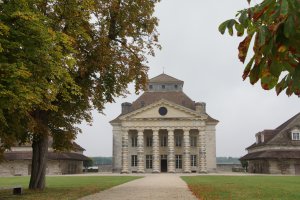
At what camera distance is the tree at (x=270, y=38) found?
2693mm

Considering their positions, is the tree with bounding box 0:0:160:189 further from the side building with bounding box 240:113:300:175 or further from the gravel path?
the side building with bounding box 240:113:300:175

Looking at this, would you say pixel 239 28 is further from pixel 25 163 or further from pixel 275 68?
pixel 25 163

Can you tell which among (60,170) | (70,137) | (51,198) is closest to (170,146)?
(60,170)

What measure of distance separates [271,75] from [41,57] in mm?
13253

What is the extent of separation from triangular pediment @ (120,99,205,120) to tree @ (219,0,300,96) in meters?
70.6

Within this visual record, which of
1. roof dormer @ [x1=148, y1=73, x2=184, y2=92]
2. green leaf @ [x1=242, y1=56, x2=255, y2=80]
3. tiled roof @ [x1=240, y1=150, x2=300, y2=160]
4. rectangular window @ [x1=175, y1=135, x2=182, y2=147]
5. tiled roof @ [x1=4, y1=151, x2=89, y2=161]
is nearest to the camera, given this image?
green leaf @ [x1=242, y1=56, x2=255, y2=80]

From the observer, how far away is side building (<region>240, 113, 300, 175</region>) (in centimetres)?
6319

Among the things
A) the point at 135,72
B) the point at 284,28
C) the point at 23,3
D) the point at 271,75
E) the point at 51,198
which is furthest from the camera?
the point at 135,72

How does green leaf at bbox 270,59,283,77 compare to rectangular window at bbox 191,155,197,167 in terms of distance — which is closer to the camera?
green leaf at bbox 270,59,283,77

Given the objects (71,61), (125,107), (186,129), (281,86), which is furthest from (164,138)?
(281,86)

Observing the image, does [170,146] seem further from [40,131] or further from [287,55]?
[287,55]

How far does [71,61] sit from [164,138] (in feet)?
205

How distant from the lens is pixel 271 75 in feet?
10.6

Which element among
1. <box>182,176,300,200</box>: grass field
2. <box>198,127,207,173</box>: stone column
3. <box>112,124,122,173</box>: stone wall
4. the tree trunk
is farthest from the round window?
the tree trunk
